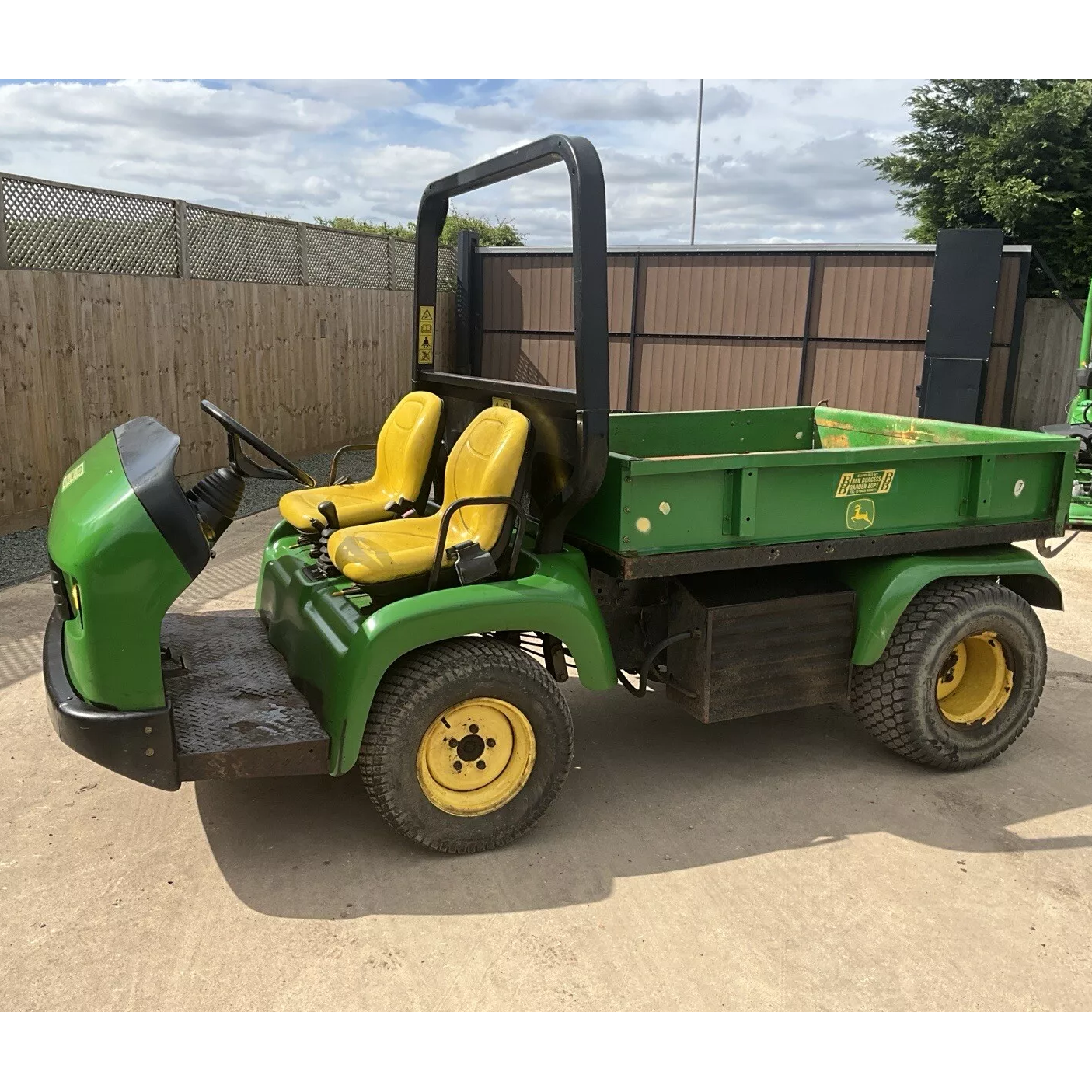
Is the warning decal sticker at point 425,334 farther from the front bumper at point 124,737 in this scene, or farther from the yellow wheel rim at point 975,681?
the yellow wheel rim at point 975,681

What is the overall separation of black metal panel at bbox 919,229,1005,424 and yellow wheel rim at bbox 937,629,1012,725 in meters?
7.79

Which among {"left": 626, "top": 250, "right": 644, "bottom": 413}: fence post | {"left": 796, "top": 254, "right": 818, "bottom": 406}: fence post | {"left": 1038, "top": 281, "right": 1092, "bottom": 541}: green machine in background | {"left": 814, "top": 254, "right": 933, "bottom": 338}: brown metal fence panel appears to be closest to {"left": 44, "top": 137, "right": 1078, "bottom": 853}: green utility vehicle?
{"left": 1038, "top": 281, "right": 1092, "bottom": 541}: green machine in background

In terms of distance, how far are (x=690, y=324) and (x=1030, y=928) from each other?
11.1m

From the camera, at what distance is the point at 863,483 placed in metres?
3.86

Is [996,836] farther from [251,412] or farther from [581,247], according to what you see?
[251,412]

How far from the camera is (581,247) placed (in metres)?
3.35

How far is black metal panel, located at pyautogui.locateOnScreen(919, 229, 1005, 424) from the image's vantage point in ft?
37.6

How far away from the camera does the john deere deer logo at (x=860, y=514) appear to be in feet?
12.7

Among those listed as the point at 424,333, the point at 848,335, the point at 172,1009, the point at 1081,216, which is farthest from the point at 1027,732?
the point at 1081,216

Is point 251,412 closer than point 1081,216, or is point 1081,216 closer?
point 251,412

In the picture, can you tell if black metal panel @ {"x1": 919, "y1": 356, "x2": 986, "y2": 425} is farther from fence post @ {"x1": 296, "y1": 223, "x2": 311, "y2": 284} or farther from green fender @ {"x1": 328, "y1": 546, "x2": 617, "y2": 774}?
green fender @ {"x1": 328, "y1": 546, "x2": 617, "y2": 774}

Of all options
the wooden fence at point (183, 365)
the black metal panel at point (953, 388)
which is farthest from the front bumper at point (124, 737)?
the black metal panel at point (953, 388)

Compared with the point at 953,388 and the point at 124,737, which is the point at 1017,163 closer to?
the point at 953,388

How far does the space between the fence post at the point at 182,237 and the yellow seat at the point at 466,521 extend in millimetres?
6099
